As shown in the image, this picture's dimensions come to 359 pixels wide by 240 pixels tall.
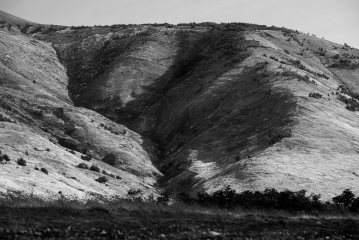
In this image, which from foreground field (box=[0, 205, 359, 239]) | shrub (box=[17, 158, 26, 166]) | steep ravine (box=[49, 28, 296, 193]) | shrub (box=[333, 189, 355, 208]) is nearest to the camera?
foreground field (box=[0, 205, 359, 239])

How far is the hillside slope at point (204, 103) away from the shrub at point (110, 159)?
21.6 inches

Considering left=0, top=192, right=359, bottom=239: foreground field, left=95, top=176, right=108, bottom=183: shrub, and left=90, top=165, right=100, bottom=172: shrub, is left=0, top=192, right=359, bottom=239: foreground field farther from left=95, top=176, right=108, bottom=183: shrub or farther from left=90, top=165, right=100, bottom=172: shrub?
left=90, top=165, right=100, bottom=172: shrub

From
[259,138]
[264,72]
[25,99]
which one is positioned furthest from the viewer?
[264,72]

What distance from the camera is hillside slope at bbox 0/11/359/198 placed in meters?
44.0

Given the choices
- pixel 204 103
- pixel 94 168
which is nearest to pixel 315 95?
pixel 204 103

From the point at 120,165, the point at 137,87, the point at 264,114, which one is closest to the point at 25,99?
the point at 120,165

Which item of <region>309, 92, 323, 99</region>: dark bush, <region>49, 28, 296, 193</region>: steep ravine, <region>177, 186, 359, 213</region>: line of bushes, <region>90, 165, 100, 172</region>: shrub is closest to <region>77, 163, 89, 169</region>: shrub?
<region>90, 165, 100, 172</region>: shrub

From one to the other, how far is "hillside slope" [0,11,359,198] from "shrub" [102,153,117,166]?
21.6 inches

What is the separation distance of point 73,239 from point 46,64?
7944 cm

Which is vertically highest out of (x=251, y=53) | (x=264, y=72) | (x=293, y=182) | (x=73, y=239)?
(x=251, y=53)

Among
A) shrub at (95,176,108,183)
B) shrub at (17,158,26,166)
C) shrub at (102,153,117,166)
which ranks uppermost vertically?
shrub at (102,153,117,166)

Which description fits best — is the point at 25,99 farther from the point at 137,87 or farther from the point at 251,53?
the point at 251,53

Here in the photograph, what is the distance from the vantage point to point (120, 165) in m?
52.2

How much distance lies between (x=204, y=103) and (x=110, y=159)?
19.1m
